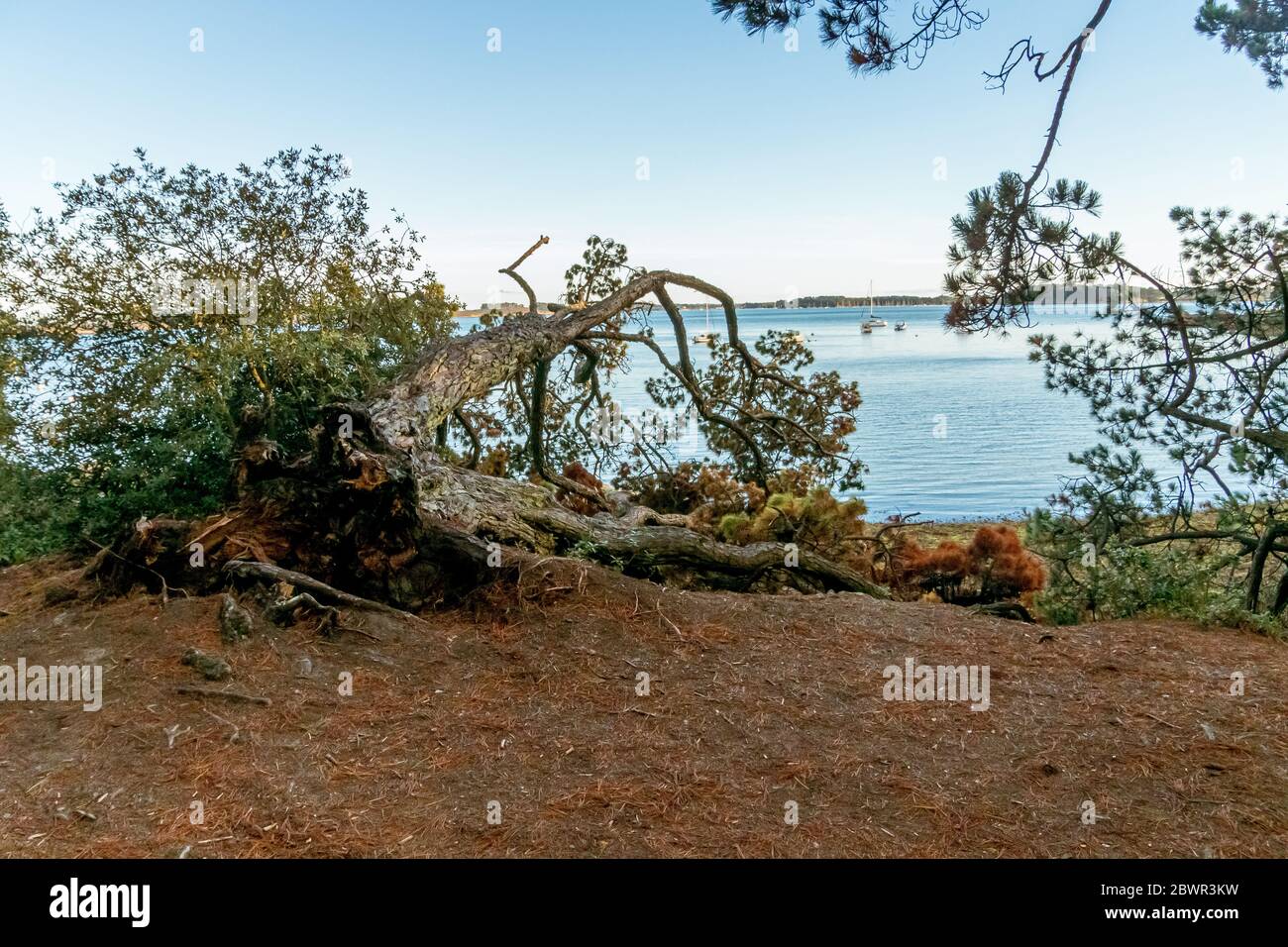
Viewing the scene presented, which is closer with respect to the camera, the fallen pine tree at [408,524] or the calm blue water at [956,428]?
the fallen pine tree at [408,524]

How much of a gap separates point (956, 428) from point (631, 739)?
22.0 metres

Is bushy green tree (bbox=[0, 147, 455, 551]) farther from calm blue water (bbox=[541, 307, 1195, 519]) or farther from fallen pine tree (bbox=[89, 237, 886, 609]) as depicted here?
Answer: calm blue water (bbox=[541, 307, 1195, 519])

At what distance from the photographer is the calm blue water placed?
11569 millimetres

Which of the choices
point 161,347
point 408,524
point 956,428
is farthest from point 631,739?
point 956,428

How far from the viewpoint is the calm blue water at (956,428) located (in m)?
11.6

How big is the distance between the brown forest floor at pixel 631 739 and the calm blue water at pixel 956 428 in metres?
2.57

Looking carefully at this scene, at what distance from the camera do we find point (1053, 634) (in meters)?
5.12

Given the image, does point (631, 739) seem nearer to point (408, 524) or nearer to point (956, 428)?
point (408, 524)

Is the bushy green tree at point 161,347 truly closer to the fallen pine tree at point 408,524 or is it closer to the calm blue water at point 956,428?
the fallen pine tree at point 408,524

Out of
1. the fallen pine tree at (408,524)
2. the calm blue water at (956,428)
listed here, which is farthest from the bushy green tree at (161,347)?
the calm blue water at (956,428)

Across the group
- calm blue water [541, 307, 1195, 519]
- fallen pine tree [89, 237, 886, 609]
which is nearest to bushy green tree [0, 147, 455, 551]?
fallen pine tree [89, 237, 886, 609]

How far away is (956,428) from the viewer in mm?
23609
